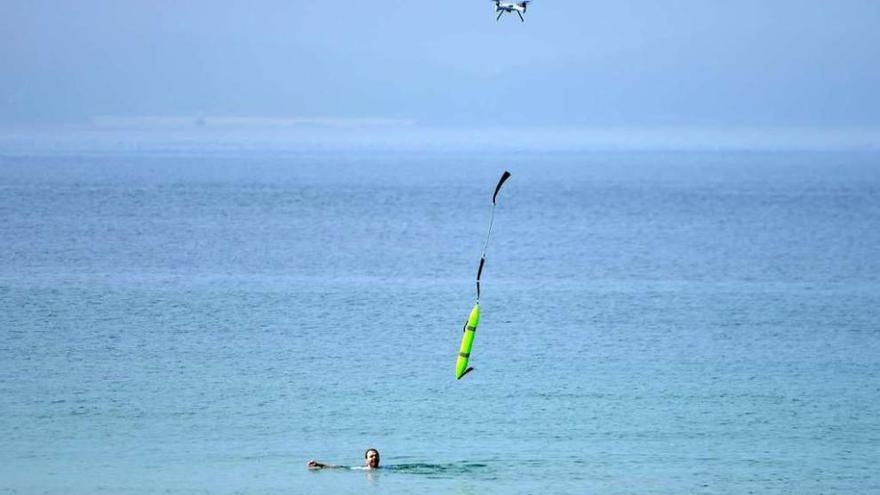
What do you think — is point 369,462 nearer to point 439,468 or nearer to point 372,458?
point 372,458

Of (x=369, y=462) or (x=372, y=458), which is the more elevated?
(x=372, y=458)

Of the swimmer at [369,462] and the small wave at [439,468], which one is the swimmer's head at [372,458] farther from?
the small wave at [439,468]

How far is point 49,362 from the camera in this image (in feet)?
145

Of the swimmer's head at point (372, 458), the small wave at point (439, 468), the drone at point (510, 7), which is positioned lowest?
the small wave at point (439, 468)

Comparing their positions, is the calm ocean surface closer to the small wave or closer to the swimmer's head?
the small wave

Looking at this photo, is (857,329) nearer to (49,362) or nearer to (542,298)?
(542,298)

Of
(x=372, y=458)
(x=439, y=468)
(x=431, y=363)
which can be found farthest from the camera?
(x=431, y=363)

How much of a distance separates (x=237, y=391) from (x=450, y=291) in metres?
27.2

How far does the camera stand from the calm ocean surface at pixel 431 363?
33.1m

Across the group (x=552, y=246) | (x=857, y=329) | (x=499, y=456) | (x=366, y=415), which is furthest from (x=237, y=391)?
(x=552, y=246)

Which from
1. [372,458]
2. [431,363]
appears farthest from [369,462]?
[431,363]

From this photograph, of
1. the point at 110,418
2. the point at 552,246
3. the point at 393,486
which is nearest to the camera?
the point at 393,486

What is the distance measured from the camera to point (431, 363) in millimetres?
46062

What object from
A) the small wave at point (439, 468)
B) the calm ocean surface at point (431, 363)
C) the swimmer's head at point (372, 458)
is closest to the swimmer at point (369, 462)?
the swimmer's head at point (372, 458)
